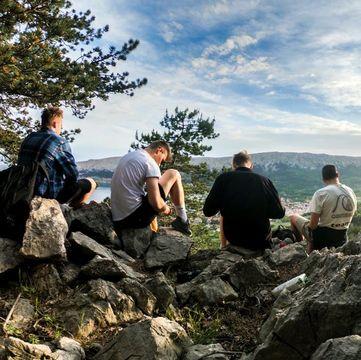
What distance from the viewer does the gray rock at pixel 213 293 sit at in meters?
5.06

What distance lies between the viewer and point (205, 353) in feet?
11.6

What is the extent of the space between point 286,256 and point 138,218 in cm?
268

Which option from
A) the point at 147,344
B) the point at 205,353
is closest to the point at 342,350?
the point at 205,353

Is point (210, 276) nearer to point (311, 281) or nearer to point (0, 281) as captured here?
point (311, 281)

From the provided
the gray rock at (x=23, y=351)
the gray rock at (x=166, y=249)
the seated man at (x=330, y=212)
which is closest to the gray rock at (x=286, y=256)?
the gray rock at (x=166, y=249)

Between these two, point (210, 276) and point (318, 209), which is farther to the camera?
point (318, 209)

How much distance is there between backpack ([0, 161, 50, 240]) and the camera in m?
5.27

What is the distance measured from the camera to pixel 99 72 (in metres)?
15.2

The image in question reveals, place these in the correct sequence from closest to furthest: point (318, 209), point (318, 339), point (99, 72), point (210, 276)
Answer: point (318, 339)
point (210, 276)
point (318, 209)
point (99, 72)

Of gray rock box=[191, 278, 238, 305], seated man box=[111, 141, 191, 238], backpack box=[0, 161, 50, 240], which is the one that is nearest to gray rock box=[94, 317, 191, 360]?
gray rock box=[191, 278, 238, 305]

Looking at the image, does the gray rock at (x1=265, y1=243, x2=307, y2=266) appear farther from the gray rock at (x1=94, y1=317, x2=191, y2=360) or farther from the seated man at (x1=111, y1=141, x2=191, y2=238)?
the gray rock at (x1=94, y1=317, x2=191, y2=360)

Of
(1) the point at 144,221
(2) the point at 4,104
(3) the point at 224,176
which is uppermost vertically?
(2) the point at 4,104

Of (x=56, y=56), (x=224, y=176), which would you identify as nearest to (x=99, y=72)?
(x=56, y=56)

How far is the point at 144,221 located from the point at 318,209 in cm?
407
